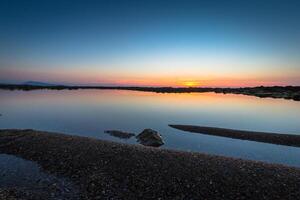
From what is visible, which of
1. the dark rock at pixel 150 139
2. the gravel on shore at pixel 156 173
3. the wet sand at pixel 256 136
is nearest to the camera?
the gravel on shore at pixel 156 173

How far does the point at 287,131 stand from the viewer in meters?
43.9

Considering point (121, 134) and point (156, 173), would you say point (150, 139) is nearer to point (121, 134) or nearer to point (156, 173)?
point (121, 134)

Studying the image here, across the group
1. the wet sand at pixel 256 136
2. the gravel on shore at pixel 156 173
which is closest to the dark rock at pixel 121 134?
the wet sand at pixel 256 136

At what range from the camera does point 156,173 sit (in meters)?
18.0

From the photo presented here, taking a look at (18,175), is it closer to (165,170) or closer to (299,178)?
(165,170)

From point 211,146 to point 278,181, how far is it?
15758 millimetres

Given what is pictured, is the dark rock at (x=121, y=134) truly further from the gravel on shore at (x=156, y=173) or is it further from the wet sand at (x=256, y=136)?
the gravel on shore at (x=156, y=173)

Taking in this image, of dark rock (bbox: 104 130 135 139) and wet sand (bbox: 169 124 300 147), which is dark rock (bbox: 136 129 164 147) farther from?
wet sand (bbox: 169 124 300 147)

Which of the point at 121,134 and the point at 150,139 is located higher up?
the point at 150,139

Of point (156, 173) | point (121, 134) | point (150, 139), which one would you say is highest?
point (156, 173)

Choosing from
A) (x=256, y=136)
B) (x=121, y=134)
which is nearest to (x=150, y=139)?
(x=121, y=134)

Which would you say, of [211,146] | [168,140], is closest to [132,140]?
[168,140]

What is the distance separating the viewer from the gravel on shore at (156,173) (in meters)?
15.5

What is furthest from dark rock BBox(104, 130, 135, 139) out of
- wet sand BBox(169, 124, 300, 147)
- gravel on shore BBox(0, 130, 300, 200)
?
gravel on shore BBox(0, 130, 300, 200)
